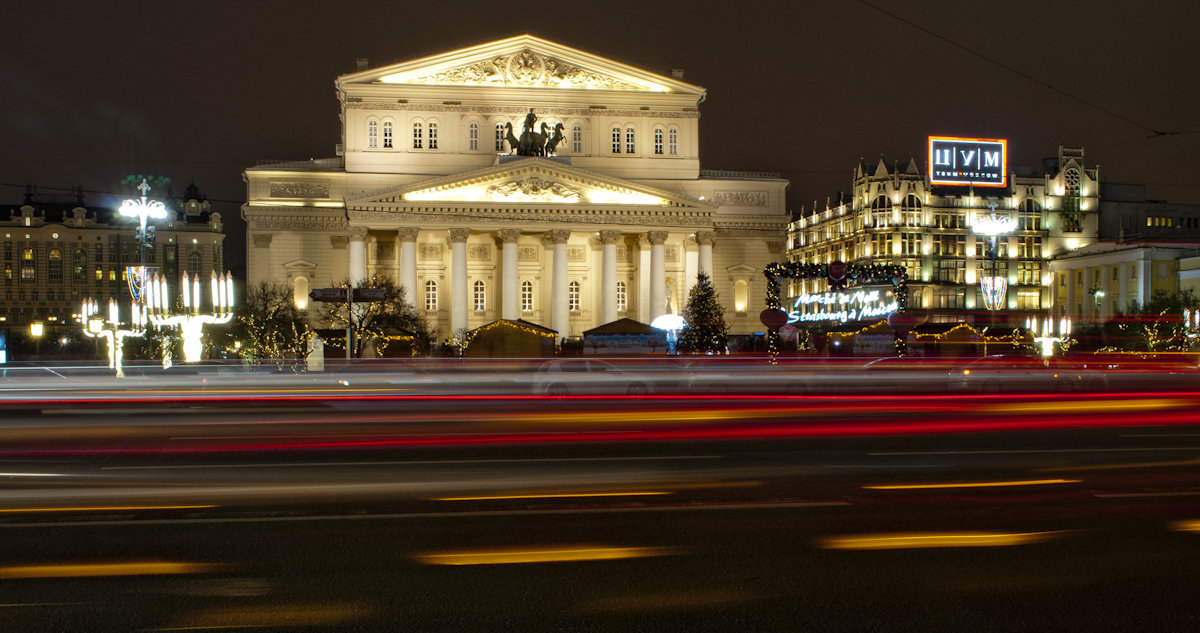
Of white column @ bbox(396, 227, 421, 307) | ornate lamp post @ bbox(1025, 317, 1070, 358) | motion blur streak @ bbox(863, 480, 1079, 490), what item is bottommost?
motion blur streak @ bbox(863, 480, 1079, 490)

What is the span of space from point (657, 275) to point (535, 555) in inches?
1973

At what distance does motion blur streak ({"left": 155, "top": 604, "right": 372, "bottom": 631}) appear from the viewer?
23.4 feet

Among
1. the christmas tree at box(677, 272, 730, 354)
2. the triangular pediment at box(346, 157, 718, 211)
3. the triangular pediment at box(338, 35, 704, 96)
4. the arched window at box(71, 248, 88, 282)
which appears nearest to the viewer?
the christmas tree at box(677, 272, 730, 354)

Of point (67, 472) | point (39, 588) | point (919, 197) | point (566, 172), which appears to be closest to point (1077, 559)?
point (39, 588)

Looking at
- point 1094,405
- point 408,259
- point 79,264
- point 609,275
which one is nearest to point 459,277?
point 408,259

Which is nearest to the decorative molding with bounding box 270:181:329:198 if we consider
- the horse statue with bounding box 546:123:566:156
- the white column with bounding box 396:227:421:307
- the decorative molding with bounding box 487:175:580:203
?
the white column with bounding box 396:227:421:307

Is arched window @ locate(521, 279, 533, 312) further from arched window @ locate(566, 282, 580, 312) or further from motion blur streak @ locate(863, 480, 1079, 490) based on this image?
motion blur streak @ locate(863, 480, 1079, 490)

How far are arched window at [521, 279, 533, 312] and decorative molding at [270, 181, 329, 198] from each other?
12930 millimetres

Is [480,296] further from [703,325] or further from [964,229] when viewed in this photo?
[964,229]

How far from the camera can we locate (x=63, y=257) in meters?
118

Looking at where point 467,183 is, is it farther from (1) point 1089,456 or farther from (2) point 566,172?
(1) point 1089,456

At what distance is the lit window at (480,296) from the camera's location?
64.1 metres

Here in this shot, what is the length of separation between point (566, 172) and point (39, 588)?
5043 centimetres

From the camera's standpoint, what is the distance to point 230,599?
7770mm
